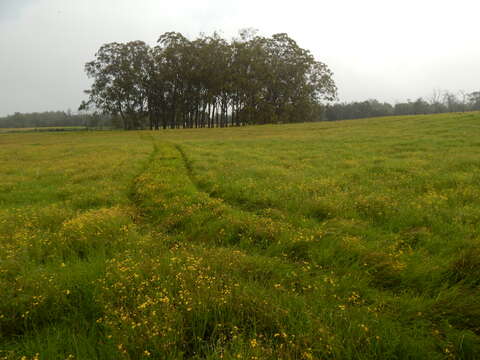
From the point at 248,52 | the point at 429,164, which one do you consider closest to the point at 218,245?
the point at 429,164

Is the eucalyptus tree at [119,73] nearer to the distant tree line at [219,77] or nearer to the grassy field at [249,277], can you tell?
the distant tree line at [219,77]

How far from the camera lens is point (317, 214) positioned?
707 centimetres

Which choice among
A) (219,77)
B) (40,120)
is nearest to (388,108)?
→ (219,77)

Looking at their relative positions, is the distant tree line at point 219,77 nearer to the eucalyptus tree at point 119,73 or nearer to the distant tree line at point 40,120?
the eucalyptus tree at point 119,73

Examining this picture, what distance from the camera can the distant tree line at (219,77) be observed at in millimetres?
68250

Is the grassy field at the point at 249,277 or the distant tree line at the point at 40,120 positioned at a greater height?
the distant tree line at the point at 40,120

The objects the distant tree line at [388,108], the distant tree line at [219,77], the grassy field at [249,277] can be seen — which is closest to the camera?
the grassy field at [249,277]

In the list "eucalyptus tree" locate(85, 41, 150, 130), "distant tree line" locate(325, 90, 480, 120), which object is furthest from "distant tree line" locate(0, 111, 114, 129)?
"distant tree line" locate(325, 90, 480, 120)

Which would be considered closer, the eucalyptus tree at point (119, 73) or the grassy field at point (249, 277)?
the grassy field at point (249, 277)

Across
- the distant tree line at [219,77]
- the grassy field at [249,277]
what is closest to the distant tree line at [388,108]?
the distant tree line at [219,77]

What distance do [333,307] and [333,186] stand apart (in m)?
6.43

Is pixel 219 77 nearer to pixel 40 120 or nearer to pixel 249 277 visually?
pixel 249 277

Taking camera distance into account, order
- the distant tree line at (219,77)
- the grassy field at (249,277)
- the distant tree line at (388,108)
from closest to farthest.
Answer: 1. the grassy field at (249,277)
2. the distant tree line at (219,77)
3. the distant tree line at (388,108)

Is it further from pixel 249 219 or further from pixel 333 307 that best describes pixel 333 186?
pixel 333 307
